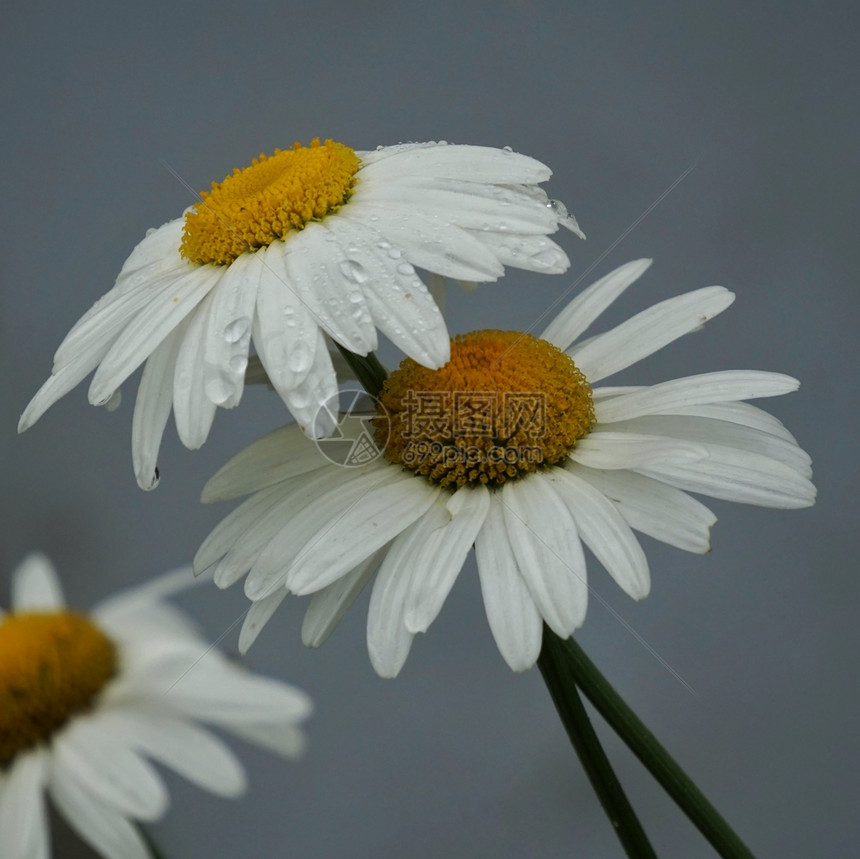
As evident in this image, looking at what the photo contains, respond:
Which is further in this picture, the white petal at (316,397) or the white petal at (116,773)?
the white petal at (316,397)

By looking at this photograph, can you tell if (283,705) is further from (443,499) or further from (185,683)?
(443,499)

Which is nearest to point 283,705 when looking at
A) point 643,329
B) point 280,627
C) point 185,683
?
point 185,683

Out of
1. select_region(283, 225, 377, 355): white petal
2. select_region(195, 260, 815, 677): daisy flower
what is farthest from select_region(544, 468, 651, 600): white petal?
select_region(283, 225, 377, 355): white petal

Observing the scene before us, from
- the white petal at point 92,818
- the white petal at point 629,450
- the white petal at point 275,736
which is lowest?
the white petal at point 92,818

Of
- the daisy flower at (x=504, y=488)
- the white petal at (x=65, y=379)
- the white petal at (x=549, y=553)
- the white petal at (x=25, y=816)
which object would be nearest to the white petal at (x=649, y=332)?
the daisy flower at (x=504, y=488)

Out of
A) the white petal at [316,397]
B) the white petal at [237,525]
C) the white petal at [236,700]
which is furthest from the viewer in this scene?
the white petal at [237,525]

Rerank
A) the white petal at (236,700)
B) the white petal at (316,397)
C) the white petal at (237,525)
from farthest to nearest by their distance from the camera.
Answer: the white petal at (237,525) < the white petal at (316,397) < the white petal at (236,700)

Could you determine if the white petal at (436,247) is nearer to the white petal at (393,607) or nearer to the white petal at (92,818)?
the white petal at (393,607)

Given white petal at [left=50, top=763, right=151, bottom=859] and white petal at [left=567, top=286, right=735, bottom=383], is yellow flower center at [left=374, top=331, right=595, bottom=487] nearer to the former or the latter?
white petal at [left=567, top=286, right=735, bottom=383]
